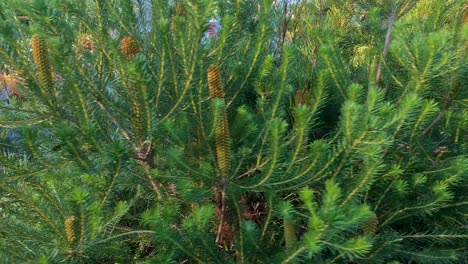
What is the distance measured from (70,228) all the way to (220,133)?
21.7 inches

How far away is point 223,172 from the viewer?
174 centimetres

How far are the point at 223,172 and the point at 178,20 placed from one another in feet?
1.67

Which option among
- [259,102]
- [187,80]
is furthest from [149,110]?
[259,102]

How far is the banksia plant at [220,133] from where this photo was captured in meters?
1.73

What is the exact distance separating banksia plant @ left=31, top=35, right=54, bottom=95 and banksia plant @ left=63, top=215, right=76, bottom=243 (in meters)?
0.42

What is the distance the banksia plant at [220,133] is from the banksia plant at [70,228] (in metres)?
0.50

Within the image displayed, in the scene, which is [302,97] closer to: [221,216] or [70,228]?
[221,216]

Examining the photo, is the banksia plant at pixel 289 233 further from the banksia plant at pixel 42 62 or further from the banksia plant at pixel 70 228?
the banksia plant at pixel 42 62

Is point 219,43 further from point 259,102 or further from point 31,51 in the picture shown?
point 31,51

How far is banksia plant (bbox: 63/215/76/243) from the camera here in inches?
58.7

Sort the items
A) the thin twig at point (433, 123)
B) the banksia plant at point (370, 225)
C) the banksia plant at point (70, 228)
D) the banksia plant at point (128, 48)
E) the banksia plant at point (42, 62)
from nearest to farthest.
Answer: the banksia plant at point (70, 228) → the banksia plant at point (42, 62) → the banksia plant at point (128, 48) → the banksia plant at point (370, 225) → the thin twig at point (433, 123)

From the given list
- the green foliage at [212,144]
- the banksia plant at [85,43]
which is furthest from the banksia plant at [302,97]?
the banksia plant at [85,43]

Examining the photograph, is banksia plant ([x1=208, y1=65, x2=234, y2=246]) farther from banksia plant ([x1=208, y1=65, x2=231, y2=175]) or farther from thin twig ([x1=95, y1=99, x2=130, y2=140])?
thin twig ([x1=95, y1=99, x2=130, y2=140])

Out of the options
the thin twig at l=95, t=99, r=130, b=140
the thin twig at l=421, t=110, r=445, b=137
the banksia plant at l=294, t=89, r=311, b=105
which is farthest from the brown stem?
the thin twig at l=421, t=110, r=445, b=137
